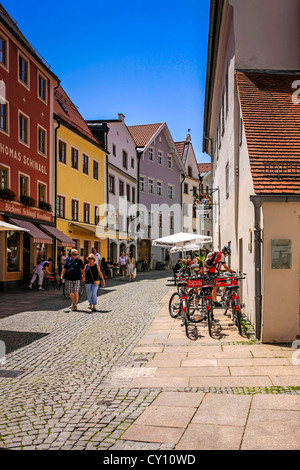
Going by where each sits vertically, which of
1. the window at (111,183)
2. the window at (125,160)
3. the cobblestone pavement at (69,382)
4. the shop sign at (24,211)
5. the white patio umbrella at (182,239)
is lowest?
the cobblestone pavement at (69,382)

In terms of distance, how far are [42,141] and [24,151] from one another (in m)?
2.63

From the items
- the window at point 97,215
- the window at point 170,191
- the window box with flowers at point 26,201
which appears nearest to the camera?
the window box with flowers at point 26,201

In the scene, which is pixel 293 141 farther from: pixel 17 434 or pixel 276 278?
pixel 17 434

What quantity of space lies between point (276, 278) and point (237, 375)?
2558 mm

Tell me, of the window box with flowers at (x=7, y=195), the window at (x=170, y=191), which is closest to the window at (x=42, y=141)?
the window box with flowers at (x=7, y=195)

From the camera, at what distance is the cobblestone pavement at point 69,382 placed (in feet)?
14.7

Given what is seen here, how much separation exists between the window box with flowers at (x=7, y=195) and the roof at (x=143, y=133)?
2614 cm

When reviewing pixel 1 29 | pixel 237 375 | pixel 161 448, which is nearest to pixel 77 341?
pixel 237 375

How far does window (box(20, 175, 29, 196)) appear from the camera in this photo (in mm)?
22688

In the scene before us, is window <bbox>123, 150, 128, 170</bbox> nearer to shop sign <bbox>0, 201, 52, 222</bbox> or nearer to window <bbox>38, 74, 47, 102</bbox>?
window <bbox>38, 74, 47, 102</bbox>

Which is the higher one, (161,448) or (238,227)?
(238,227)

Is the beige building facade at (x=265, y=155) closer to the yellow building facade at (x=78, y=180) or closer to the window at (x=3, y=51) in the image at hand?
the window at (x=3, y=51)

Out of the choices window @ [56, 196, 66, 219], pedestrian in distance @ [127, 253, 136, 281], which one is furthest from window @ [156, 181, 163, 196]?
window @ [56, 196, 66, 219]

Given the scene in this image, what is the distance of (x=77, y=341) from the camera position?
9.24 meters
